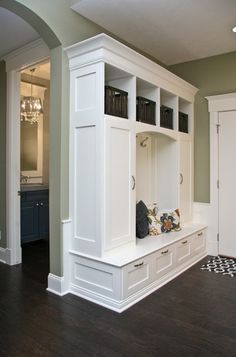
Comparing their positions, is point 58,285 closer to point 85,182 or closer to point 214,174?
point 85,182

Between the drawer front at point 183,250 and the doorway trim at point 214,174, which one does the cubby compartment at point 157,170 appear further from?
the doorway trim at point 214,174

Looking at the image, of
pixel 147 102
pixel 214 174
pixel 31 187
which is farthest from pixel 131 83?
pixel 31 187

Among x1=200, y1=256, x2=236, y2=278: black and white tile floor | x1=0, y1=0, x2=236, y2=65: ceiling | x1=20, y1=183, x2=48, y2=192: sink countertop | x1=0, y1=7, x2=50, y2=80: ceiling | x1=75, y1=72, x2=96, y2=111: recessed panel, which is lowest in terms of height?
x1=200, y1=256, x2=236, y2=278: black and white tile floor

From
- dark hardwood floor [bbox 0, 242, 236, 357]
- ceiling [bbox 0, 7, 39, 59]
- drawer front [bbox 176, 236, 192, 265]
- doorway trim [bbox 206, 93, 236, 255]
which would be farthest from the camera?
doorway trim [bbox 206, 93, 236, 255]

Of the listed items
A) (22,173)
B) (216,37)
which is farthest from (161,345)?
(22,173)

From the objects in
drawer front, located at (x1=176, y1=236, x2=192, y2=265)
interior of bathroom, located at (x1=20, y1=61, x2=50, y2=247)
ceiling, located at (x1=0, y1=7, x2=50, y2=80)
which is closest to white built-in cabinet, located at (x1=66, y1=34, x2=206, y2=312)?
drawer front, located at (x1=176, y1=236, x2=192, y2=265)

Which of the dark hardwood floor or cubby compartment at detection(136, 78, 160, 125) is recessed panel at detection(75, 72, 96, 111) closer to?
cubby compartment at detection(136, 78, 160, 125)

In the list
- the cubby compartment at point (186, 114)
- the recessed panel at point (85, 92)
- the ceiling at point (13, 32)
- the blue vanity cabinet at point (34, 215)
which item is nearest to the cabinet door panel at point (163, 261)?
the recessed panel at point (85, 92)

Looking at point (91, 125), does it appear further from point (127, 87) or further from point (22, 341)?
point (22, 341)

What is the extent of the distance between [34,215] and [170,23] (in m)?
3.42

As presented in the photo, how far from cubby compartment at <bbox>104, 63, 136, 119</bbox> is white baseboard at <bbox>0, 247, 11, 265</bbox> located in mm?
2315

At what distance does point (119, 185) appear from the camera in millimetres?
2908

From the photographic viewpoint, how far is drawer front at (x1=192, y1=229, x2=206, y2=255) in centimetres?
391

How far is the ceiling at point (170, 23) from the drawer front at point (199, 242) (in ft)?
8.22
